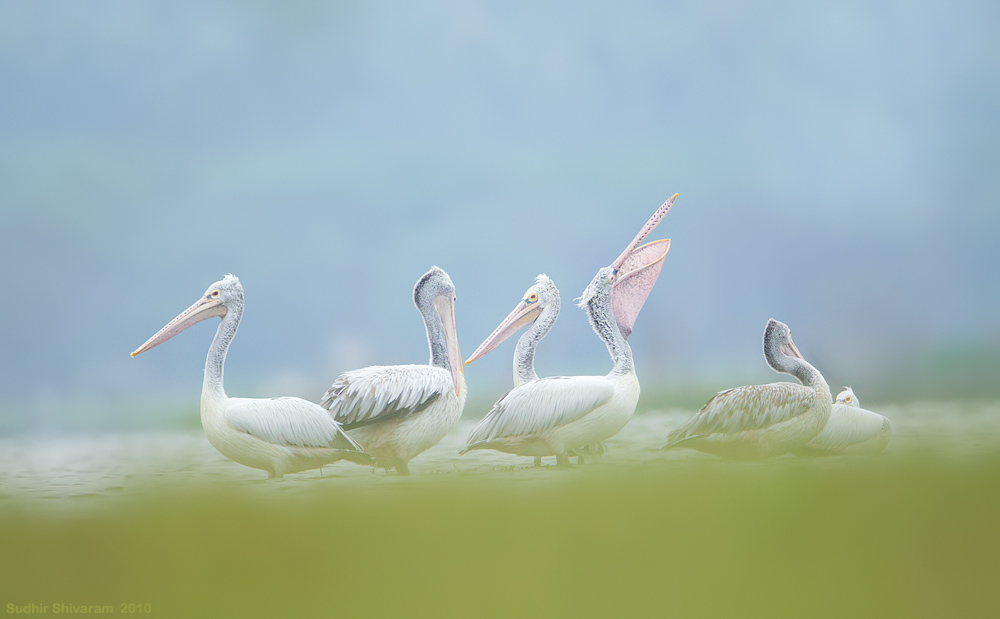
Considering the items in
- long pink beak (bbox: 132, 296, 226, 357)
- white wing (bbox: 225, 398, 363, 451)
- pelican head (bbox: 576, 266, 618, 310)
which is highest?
pelican head (bbox: 576, 266, 618, 310)

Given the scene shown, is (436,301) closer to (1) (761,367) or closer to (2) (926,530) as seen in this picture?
(1) (761,367)

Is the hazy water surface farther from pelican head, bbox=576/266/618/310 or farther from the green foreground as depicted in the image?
pelican head, bbox=576/266/618/310

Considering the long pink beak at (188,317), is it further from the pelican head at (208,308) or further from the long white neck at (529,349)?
the long white neck at (529,349)

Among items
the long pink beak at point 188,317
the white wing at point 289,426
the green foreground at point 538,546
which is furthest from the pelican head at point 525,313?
the long pink beak at point 188,317

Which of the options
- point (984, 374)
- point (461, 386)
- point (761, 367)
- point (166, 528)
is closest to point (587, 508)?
point (461, 386)

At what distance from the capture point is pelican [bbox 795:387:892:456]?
11.1 ft

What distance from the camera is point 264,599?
3162 mm

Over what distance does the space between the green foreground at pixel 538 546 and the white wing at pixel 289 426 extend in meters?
0.19

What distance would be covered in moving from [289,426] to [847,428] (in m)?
2.20

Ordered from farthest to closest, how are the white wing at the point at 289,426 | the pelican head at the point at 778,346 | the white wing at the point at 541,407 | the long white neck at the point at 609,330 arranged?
1. the pelican head at the point at 778,346
2. the long white neck at the point at 609,330
3. the white wing at the point at 541,407
4. the white wing at the point at 289,426

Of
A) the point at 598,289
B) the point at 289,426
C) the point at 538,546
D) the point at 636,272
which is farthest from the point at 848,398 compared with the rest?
the point at 289,426

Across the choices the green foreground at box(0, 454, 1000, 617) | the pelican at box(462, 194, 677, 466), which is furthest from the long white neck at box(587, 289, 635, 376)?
the green foreground at box(0, 454, 1000, 617)

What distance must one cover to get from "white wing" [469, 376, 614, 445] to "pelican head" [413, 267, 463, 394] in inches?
8.0

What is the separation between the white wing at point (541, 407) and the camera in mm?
3189
